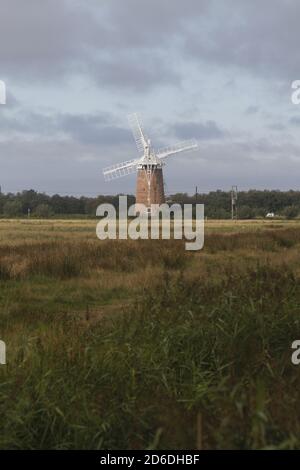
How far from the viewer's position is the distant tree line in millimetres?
109375

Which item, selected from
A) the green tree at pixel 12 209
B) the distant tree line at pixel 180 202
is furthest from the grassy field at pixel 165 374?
the green tree at pixel 12 209

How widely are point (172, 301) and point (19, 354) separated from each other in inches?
88.7

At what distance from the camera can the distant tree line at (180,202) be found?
109375 mm

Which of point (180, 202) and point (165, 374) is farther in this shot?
point (180, 202)

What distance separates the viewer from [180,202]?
115m

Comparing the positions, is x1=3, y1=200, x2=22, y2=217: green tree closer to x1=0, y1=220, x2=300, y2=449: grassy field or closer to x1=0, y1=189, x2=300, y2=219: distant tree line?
x1=0, y1=189, x2=300, y2=219: distant tree line

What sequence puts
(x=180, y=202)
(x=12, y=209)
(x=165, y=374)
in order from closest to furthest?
(x=165, y=374) < (x=12, y=209) < (x=180, y=202)

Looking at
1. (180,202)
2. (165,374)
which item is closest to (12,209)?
(180,202)

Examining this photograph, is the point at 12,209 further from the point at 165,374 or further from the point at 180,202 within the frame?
the point at 165,374

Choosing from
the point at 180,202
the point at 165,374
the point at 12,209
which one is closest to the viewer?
the point at 165,374

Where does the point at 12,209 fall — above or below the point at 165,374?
above

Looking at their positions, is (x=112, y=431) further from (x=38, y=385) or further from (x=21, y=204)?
(x=21, y=204)

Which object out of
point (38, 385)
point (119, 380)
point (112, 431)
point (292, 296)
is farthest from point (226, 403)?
point (292, 296)

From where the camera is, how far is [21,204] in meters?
114
